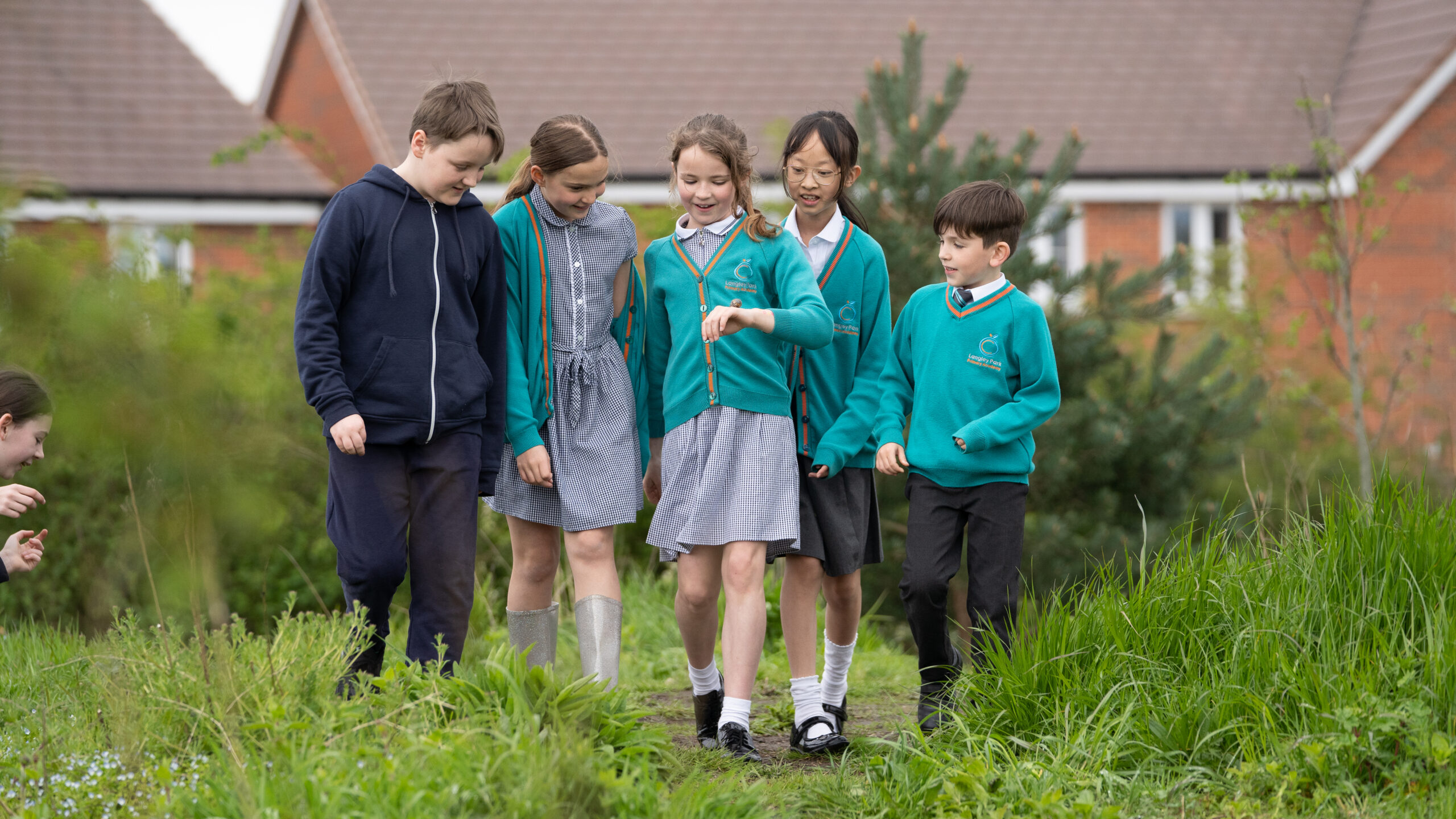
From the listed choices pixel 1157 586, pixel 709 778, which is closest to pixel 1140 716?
pixel 1157 586

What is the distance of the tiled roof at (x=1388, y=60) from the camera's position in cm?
1617

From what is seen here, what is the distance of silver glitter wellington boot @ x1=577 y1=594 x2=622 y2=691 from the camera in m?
3.71

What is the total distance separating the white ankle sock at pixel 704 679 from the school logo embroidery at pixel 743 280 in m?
1.15

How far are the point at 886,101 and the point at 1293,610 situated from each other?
19.1 feet

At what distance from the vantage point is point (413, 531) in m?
3.62

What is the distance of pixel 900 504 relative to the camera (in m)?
8.69

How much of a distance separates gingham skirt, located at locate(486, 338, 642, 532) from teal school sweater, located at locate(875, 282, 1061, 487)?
78 cm

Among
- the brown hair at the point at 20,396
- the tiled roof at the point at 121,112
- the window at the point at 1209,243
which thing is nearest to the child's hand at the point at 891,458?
the brown hair at the point at 20,396

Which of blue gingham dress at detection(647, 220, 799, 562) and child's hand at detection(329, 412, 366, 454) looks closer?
child's hand at detection(329, 412, 366, 454)

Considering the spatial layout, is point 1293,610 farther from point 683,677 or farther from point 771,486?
point 683,677

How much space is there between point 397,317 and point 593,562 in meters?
0.91

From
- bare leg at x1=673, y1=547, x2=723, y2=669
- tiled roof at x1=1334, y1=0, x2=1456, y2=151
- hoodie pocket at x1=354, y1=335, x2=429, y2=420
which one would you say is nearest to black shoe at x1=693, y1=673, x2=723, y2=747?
bare leg at x1=673, y1=547, x2=723, y2=669

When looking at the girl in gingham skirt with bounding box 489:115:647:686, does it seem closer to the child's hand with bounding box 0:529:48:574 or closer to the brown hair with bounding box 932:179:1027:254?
the brown hair with bounding box 932:179:1027:254

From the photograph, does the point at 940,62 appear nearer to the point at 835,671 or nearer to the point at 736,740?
the point at 835,671
